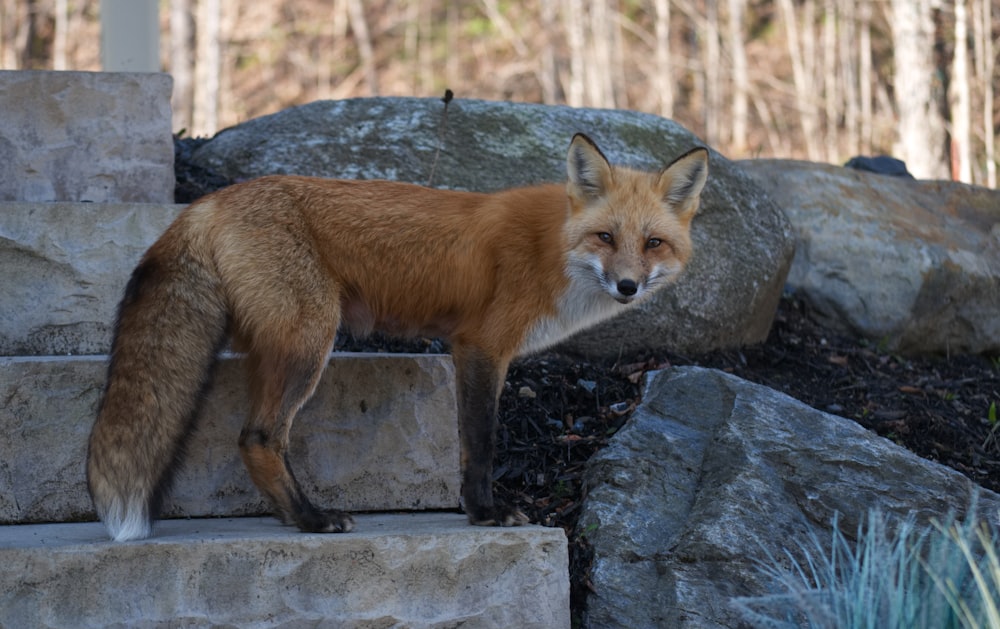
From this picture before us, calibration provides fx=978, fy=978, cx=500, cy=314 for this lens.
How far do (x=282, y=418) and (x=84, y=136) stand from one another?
202cm

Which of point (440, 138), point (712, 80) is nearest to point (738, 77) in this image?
point (712, 80)

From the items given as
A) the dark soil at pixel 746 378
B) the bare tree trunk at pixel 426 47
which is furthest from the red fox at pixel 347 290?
the bare tree trunk at pixel 426 47

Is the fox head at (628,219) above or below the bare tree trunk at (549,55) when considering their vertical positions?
below

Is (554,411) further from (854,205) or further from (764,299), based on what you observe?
(854,205)

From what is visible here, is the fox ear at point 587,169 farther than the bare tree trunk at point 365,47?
No

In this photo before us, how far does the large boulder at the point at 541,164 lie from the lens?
494 centimetres

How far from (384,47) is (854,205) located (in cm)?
1781

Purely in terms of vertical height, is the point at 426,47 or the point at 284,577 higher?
the point at 426,47

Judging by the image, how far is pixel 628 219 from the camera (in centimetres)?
335

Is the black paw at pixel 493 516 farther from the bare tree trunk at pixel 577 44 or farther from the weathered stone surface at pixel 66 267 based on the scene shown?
the bare tree trunk at pixel 577 44

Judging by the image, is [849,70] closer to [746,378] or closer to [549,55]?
[549,55]

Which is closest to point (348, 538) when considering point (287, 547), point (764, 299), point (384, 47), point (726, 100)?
point (287, 547)

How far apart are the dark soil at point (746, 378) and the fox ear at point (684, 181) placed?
1.02m

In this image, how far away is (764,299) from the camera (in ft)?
17.0
